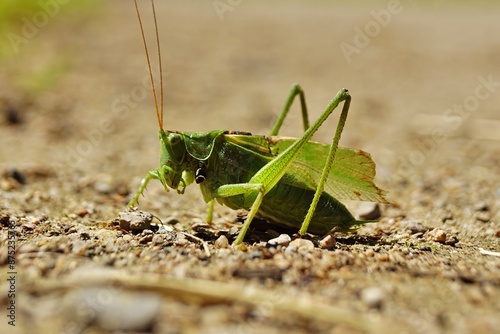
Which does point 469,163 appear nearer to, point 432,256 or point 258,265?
point 432,256

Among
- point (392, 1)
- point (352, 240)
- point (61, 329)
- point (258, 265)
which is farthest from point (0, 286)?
point (392, 1)

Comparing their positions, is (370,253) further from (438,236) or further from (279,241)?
(438,236)

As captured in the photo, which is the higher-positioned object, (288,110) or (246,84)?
(246,84)

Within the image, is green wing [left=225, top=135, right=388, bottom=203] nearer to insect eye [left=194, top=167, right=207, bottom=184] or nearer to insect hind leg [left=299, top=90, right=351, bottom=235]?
insect hind leg [left=299, top=90, right=351, bottom=235]

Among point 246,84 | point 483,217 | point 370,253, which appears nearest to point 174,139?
point 370,253

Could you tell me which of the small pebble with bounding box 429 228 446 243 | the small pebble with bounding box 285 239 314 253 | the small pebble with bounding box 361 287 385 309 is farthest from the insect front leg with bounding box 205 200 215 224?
the small pebble with bounding box 361 287 385 309
